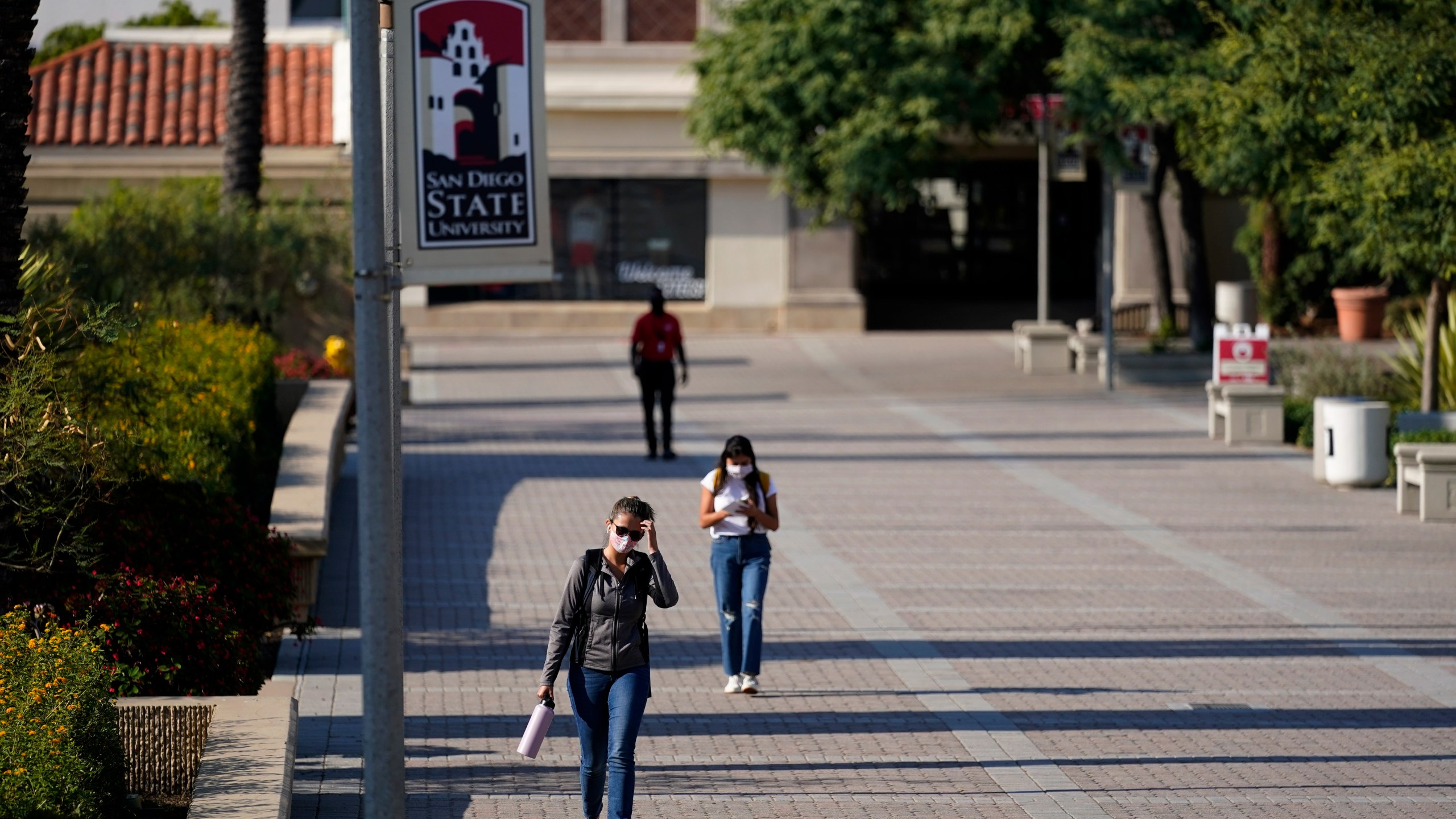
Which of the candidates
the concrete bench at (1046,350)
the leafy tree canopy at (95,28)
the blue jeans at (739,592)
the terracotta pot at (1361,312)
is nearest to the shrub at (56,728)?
the blue jeans at (739,592)

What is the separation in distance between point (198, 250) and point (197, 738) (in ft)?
44.1

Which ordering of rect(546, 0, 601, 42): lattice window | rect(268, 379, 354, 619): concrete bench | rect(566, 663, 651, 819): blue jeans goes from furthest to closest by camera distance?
1. rect(546, 0, 601, 42): lattice window
2. rect(268, 379, 354, 619): concrete bench
3. rect(566, 663, 651, 819): blue jeans

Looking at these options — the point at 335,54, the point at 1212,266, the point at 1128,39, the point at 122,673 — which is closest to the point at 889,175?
the point at 1128,39

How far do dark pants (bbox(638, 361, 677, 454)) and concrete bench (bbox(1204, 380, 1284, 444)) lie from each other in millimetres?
6657

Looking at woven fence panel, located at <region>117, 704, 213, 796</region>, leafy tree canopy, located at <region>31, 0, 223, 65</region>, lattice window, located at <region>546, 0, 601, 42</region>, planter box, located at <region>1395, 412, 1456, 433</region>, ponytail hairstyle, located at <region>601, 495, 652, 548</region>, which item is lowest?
woven fence panel, located at <region>117, 704, 213, 796</region>

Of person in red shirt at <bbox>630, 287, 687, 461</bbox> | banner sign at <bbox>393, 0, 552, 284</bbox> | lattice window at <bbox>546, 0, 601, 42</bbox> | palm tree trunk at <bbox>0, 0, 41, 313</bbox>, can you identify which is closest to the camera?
banner sign at <bbox>393, 0, 552, 284</bbox>

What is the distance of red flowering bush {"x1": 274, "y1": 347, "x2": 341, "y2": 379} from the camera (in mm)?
20766

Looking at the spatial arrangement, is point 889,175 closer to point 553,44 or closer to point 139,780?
point 553,44

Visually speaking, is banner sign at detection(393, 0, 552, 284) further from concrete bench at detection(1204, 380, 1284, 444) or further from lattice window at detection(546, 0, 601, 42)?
lattice window at detection(546, 0, 601, 42)

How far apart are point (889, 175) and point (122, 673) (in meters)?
18.3

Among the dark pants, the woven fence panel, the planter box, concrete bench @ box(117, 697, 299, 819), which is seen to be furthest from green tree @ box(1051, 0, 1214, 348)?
the woven fence panel

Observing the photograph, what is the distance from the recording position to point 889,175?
2536 cm

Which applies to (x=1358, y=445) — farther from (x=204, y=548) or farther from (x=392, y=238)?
(x=392, y=238)

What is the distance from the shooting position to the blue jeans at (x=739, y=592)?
33.7ft
